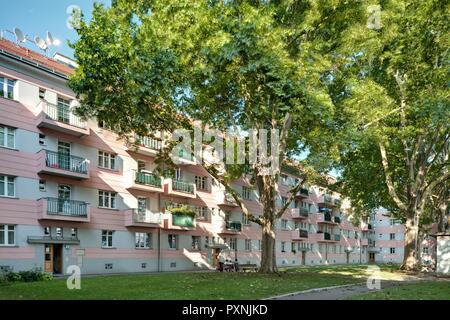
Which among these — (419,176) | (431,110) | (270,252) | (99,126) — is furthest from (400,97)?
(99,126)

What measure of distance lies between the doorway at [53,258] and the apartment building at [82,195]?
0.06m

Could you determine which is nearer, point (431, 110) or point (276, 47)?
point (276, 47)

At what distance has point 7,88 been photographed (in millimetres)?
28422

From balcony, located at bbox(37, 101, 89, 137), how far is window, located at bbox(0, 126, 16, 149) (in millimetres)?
1662

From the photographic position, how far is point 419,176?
3139cm

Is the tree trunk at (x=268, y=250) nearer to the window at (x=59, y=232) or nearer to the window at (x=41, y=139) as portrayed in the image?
the window at (x=59, y=232)

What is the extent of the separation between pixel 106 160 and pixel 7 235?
30.1ft

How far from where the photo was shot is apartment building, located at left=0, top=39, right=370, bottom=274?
2833cm

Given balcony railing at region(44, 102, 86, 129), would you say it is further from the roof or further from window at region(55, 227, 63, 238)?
window at region(55, 227, 63, 238)

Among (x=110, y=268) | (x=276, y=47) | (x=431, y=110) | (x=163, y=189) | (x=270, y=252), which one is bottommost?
(x=110, y=268)

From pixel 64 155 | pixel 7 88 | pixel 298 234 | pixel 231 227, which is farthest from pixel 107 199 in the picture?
pixel 298 234
